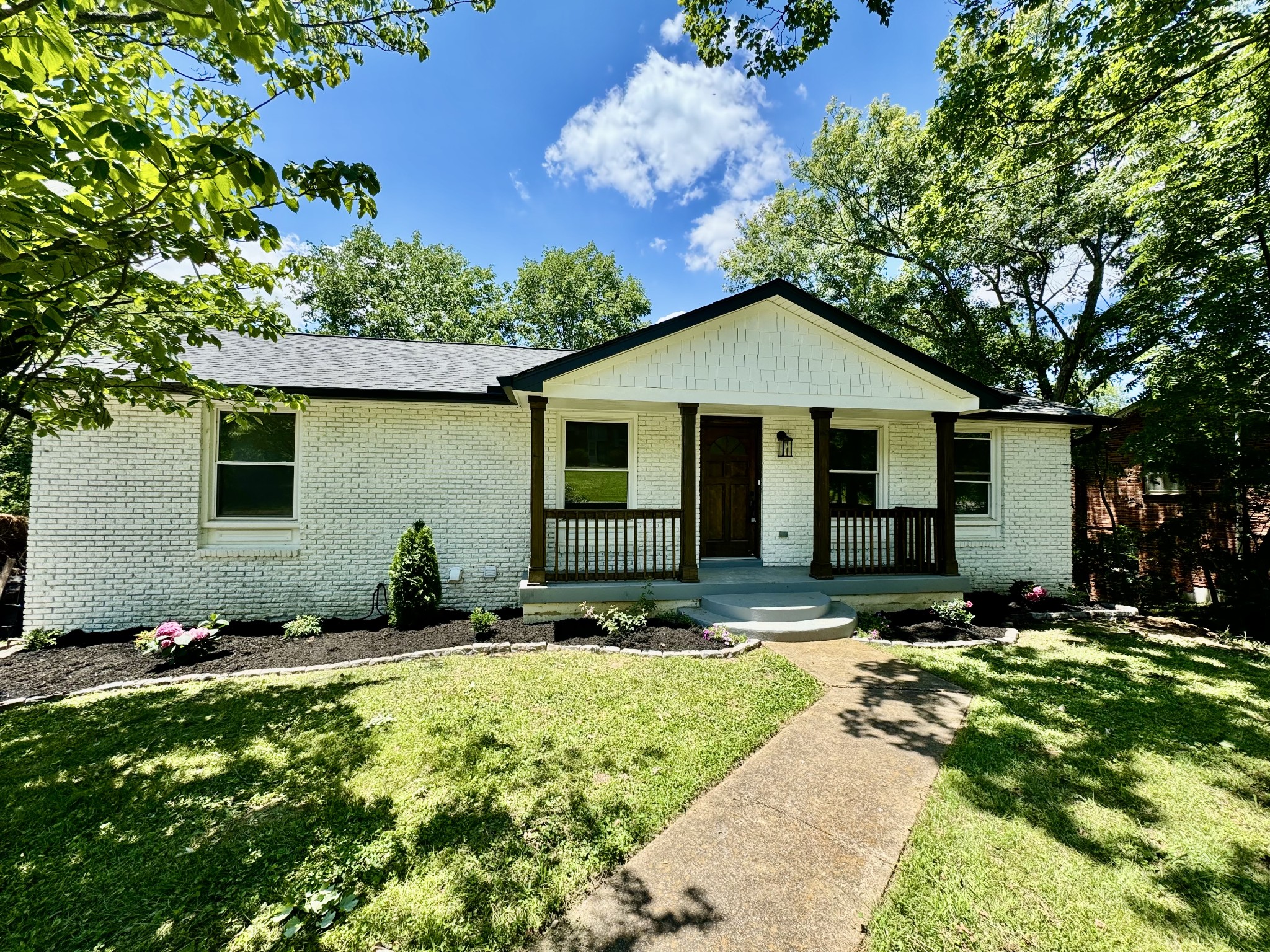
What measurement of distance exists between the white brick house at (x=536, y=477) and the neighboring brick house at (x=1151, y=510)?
2.15 metres

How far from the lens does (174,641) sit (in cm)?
563

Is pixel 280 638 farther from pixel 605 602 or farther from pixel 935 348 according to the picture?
pixel 935 348

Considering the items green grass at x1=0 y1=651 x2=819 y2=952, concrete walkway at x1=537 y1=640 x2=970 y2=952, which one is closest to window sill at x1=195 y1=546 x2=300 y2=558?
green grass at x1=0 y1=651 x2=819 y2=952

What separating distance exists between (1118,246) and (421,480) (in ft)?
67.9

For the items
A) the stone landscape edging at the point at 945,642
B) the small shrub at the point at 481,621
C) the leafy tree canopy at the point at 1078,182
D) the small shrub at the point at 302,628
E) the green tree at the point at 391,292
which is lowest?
the stone landscape edging at the point at 945,642

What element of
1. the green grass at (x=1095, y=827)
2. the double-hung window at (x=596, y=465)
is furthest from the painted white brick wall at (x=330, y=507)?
the green grass at (x=1095, y=827)

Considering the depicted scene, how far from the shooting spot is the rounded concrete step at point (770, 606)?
660 cm

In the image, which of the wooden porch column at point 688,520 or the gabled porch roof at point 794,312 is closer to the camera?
the gabled porch roof at point 794,312

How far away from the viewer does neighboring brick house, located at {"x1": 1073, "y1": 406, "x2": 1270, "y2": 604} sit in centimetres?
848

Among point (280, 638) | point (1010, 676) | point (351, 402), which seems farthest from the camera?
point (351, 402)

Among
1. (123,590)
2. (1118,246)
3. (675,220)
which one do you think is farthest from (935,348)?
(123,590)

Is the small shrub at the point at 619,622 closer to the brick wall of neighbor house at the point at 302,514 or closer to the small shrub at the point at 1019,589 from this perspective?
the brick wall of neighbor house at the point at 302,514

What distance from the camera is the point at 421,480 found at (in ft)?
24.9

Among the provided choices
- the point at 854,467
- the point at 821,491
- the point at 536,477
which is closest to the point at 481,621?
the point at 536,477
